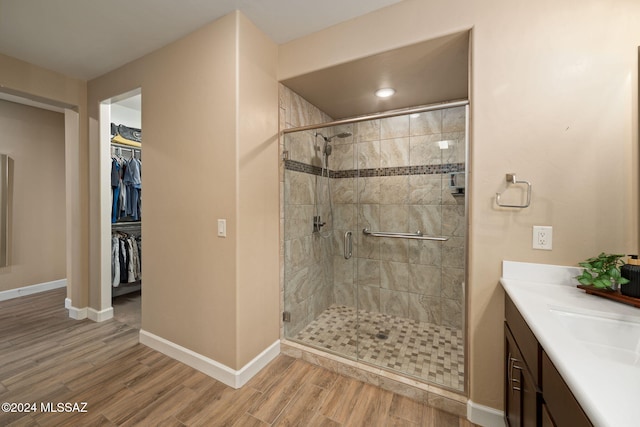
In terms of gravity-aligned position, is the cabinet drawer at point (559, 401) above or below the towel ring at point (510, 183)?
below

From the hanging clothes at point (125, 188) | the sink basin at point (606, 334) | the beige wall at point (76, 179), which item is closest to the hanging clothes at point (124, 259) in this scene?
the hanging clothes at point (125, 188)

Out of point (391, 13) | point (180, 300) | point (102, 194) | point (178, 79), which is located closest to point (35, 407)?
point (180, 300)

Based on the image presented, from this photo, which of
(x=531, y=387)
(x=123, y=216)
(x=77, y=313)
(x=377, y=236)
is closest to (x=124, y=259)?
(x=123, y=216)

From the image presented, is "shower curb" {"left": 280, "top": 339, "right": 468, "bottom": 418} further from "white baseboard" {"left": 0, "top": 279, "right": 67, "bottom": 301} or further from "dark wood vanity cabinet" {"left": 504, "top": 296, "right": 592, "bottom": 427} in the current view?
"white baseboard" {"left": 0, "top": 279, "right": 67, "bottom": 301}

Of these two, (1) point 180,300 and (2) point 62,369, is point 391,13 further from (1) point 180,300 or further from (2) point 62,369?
(2) point 62,369

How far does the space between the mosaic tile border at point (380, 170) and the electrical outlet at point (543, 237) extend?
110 centimetres

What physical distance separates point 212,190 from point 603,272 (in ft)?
7.47

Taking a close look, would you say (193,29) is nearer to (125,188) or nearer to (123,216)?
(125,188)

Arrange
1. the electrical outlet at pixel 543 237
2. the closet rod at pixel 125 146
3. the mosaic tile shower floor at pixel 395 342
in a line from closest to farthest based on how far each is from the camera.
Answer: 1. the electrical outlet at pixel 543 237
2. the mosaic tile shower floor at pixel 395 342
3. the closet rod at pixel 125 146

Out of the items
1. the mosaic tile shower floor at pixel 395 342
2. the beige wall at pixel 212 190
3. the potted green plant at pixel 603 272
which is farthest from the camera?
the mosaic tile shower floor at pixel 395 342

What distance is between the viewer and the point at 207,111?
1982 millimetres

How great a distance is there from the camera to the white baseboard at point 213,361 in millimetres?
1892

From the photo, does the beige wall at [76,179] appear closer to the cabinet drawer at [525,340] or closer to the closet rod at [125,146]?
the closet rod at [125,146]

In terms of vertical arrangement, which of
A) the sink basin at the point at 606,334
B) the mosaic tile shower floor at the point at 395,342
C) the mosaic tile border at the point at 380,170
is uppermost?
the mosaic tile border at the point at 380,170
